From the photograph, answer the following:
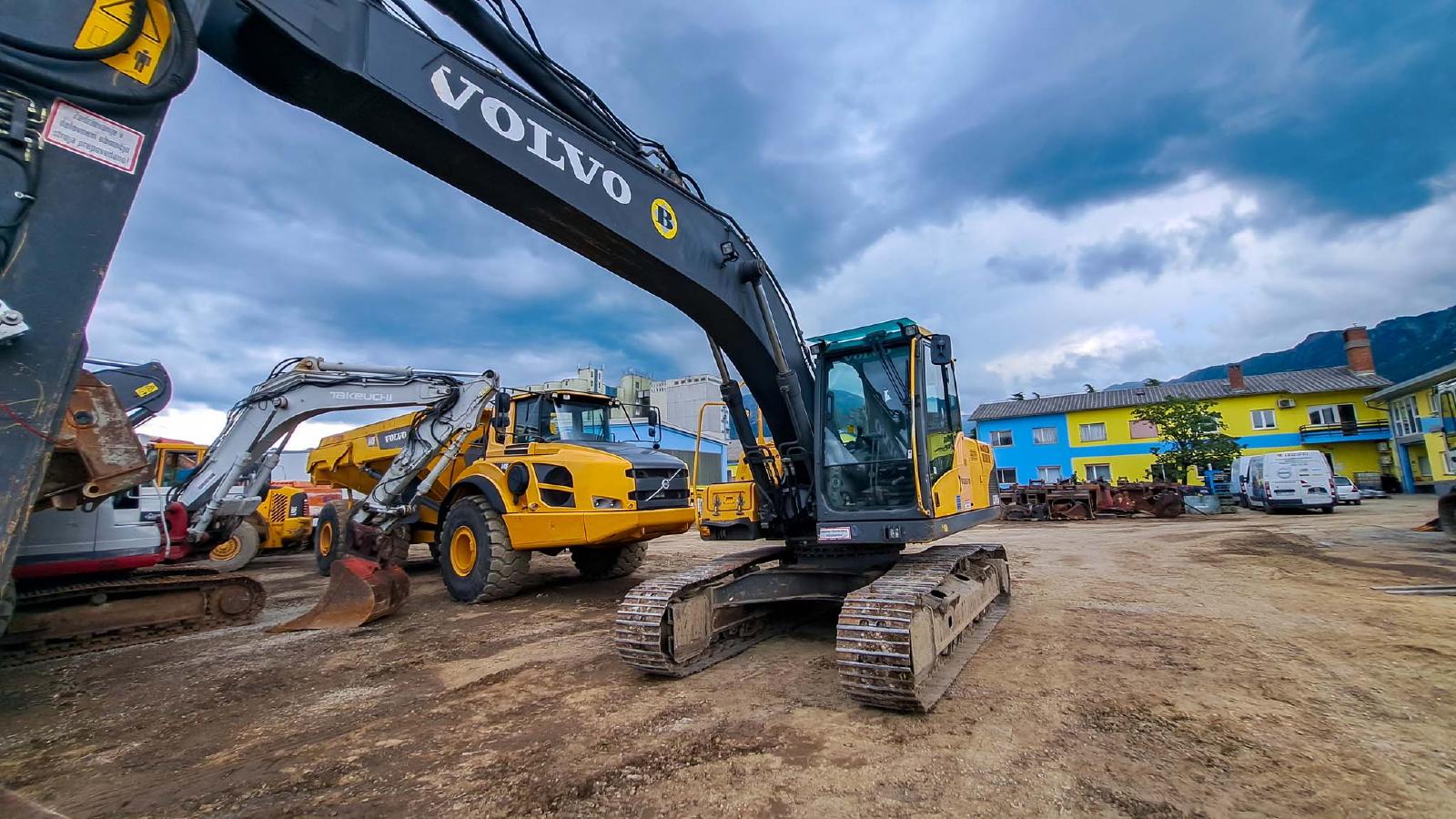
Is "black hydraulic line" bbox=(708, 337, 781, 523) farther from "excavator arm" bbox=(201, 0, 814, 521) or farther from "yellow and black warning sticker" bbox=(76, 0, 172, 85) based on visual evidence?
"yellow and black warning sticker" bbox=(76, 0, 172, 85)

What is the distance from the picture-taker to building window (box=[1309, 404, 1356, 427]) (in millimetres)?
34281

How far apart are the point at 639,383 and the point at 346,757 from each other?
28.4 m

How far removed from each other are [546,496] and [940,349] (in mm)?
4320

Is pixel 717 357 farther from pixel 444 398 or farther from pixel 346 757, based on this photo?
pixel 444 398

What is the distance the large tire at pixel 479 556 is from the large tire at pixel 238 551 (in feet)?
22.2

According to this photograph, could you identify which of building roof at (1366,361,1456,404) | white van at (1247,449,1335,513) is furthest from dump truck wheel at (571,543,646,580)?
white van at (1247,449,1335,513)

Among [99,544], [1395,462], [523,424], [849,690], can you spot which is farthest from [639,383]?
[1395,462]

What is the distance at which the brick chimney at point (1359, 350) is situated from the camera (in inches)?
1416

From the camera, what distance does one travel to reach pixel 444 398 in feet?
26.2

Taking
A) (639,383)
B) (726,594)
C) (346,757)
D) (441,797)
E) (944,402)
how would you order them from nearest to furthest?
1. (441,797)
2. (346,757)
3. (726,594)
4. (944,402)
5. (639,383)

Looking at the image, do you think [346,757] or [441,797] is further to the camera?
[346,757]

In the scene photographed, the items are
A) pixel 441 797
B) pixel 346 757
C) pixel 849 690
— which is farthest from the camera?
pixel 849 690

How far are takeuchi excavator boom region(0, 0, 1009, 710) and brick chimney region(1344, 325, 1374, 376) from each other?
43.7m

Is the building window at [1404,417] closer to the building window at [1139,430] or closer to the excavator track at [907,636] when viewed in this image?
the building window at [1139,430]
